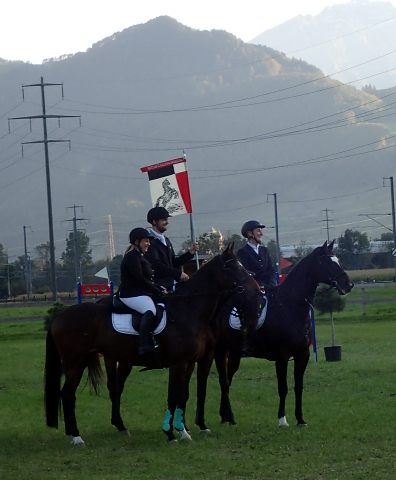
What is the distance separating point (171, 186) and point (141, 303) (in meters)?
2.97

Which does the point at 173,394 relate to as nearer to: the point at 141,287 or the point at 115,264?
the point at 141,287

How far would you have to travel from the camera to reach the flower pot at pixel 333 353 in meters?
17.5

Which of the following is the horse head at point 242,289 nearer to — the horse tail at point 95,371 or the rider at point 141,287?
the rider at point 141,287

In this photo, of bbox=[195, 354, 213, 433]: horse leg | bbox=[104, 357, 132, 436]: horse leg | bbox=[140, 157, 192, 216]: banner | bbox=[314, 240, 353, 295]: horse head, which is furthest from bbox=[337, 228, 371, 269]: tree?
bbox=[195, 354, 213, 433]: horse leg

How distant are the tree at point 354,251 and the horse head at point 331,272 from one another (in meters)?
79.6

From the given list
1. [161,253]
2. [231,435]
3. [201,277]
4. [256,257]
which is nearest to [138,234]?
[161,253]

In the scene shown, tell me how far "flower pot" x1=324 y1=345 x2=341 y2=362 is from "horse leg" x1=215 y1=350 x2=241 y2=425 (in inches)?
267

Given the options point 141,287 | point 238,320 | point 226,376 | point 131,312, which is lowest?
point 226,376

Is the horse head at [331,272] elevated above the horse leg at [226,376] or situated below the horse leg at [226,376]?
above

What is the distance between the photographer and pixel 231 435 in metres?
9.74

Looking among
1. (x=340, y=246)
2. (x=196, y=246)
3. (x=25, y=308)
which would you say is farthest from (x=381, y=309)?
(x=340, y=246)

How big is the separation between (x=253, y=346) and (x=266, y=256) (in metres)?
1.41

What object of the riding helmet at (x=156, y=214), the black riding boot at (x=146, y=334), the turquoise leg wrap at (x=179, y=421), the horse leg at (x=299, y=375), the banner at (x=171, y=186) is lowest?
the turquoise leg wrap at (x=179, y=421)

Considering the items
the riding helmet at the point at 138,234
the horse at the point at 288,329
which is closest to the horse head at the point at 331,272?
the horse at the point at 288,329
